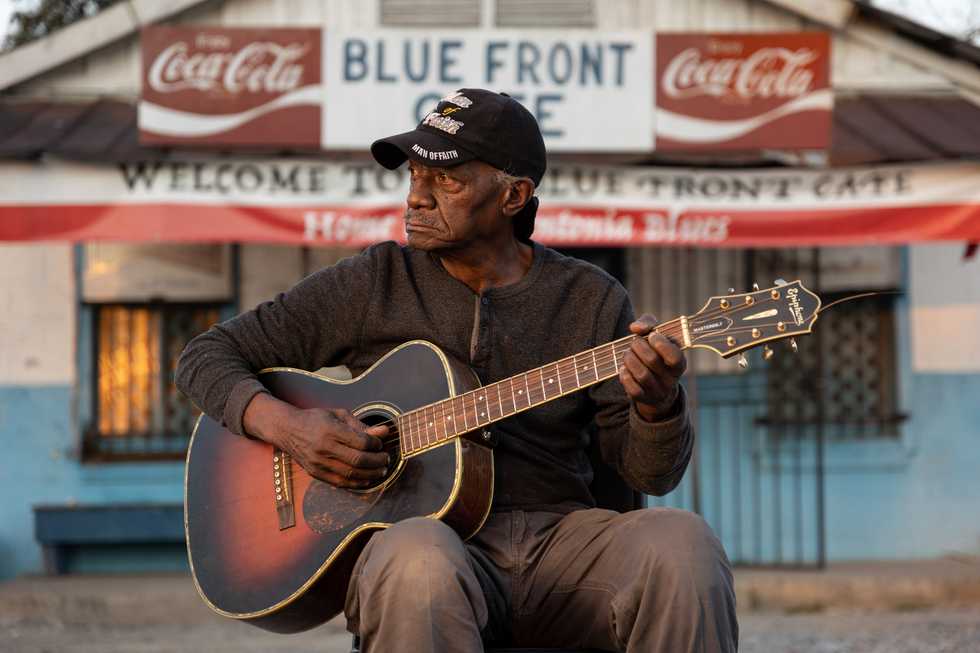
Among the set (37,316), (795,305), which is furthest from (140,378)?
(795,305)

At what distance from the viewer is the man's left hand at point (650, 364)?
2787 mm

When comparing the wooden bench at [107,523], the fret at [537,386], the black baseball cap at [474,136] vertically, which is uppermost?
the black baseball cap at [474,136]

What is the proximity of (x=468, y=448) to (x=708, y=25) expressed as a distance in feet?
19.8

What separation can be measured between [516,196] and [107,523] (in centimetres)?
588

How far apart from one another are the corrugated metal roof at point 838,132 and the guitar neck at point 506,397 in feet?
16.3

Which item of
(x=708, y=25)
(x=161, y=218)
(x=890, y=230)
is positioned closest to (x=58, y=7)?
(x=161, y=218)

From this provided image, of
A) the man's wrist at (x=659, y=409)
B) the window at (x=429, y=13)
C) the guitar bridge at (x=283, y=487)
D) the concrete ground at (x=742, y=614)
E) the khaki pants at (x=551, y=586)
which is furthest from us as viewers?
the window at (x=429, y=13)

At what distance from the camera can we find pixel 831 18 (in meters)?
8.41

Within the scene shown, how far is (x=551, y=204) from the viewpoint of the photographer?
7.79m

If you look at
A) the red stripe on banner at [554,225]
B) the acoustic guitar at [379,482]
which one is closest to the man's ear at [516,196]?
the acoustic guitar at [379,482]

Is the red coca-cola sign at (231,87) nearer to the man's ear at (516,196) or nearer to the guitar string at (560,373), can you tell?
the man's ear at (516,196)

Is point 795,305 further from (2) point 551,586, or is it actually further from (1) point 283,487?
(1) point 283,487

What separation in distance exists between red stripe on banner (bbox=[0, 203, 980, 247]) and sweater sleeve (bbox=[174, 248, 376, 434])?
4.06 meters

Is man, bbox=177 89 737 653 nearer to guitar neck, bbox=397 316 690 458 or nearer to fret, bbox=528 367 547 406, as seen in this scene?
guitar neck, bbox=397 316 690 458
